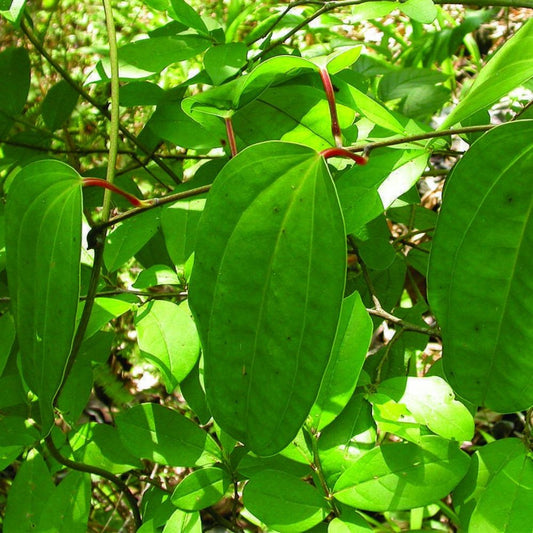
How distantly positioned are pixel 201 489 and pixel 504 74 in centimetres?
53

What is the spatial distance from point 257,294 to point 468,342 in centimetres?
17

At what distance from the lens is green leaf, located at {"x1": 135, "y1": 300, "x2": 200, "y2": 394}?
0.70 meters

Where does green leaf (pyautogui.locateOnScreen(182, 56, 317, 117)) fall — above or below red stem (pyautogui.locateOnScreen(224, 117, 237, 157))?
above

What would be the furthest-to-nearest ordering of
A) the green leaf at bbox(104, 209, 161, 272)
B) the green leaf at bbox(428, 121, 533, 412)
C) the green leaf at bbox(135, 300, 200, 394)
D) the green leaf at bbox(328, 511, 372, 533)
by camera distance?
the green leaf at bbox(104, 209, 161, 272), the green leaf at bbox(135, 300, 200, 394), the green leaf at bbox(328, 511, 372, 533), the green leaf at bbox(428, 121, 533, 412)

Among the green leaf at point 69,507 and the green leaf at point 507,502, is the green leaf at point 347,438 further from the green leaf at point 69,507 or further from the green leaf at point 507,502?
Result: the green leaf at point 69,507

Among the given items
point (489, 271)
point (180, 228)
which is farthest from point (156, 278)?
point (489, 271)

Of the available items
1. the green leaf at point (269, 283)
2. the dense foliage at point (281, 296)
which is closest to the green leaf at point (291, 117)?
the dense foliage at point (281, 296)

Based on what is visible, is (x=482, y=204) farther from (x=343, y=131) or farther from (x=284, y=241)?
(x=343, y=131)

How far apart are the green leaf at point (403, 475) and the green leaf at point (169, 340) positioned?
217 millimetres

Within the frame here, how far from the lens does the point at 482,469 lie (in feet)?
2.10

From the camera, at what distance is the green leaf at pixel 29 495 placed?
29.3 inches

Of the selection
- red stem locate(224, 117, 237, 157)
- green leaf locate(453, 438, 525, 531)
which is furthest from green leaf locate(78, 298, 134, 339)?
green leaf locate(453, 438, 525, 531)

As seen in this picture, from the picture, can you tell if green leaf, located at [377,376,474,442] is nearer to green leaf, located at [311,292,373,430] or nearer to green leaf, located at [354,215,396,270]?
green leaf, located at [311,292,373,430]

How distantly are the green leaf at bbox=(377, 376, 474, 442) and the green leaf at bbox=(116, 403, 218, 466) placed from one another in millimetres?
219
